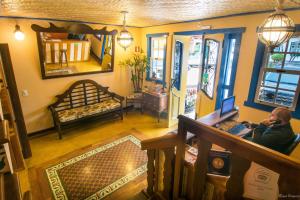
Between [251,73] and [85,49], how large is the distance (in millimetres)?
3588

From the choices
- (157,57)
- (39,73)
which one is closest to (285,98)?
(157,57)

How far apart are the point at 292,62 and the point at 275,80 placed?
331 millimetres

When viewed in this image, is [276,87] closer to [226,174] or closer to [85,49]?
[226,174]

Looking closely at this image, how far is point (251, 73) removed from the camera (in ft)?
9.66

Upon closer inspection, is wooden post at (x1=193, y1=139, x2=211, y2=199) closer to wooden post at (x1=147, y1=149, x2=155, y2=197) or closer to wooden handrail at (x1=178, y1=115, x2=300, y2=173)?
Result: wooden handrail at (x1=178, y1=115, x2=300, y2=173)

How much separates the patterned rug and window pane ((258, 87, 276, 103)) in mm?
2258

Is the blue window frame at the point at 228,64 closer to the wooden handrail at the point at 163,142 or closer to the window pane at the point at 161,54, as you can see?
the window pane at the point at 161,54

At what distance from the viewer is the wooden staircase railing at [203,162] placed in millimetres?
942

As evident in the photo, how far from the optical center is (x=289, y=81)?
104 inches

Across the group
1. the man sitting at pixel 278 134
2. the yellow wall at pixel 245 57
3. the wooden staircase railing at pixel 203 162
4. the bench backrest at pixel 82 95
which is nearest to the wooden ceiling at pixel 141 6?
the yellow wall at pixel 245 57

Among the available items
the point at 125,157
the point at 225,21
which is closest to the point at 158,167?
the point at 125,157

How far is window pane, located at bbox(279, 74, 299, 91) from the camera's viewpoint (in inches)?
101

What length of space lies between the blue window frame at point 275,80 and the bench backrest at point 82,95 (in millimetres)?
3343

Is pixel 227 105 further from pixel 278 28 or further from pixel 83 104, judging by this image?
pixel 83 104
